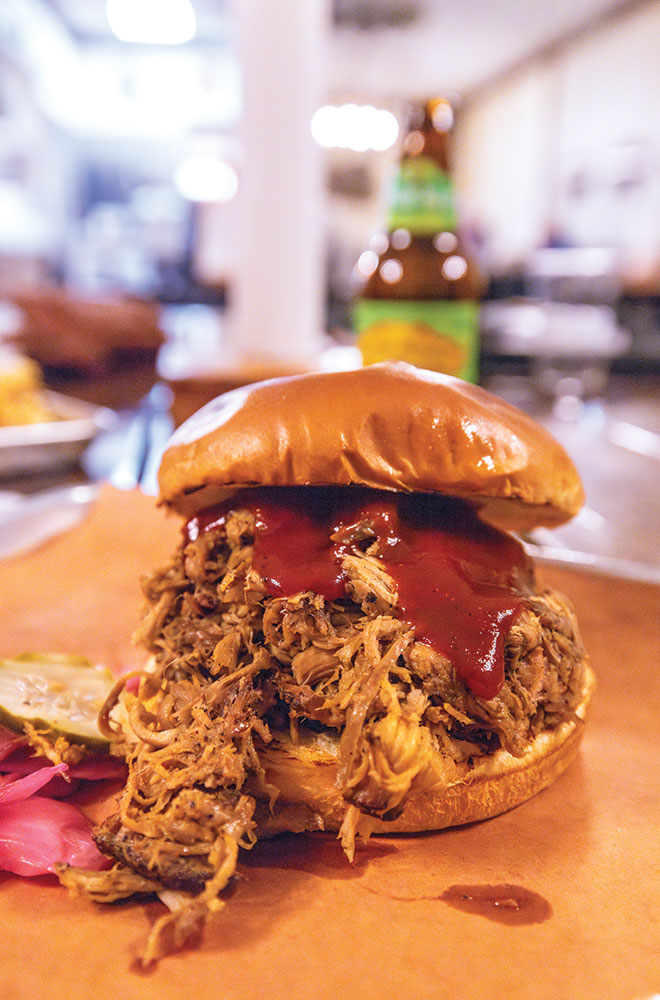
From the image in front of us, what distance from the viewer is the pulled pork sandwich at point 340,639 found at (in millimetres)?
1001

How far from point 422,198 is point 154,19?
8.46 metres

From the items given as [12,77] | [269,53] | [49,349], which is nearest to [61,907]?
[49,349]

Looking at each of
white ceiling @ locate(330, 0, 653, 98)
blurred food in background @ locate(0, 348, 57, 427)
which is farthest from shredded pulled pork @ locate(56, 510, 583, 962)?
white ceiling @ locate(330, 0, 653, 98)

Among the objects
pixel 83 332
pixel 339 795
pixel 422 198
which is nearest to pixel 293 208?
pixel 83 332

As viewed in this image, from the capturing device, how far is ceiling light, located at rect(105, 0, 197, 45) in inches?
349

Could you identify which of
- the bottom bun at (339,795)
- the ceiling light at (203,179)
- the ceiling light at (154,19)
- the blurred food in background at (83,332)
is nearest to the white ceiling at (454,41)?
the ceiling light at (154,19)

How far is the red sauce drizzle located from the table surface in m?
0.24

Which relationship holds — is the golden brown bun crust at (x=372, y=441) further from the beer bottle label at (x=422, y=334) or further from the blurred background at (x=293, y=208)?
the beer bottle label at (x=422, y=334)

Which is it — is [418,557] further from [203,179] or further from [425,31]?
[203,179]

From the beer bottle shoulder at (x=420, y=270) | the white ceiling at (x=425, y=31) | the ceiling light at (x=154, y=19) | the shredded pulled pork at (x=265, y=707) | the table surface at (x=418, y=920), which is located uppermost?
the white ceiling at (x=425, y=31)

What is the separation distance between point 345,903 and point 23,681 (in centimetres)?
66

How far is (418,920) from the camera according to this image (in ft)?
3.21

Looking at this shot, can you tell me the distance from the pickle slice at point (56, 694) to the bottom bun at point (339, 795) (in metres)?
0.30

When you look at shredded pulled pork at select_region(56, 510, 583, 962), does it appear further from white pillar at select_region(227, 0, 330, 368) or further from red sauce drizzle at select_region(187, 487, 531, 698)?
white pillar at select_region(227, 0, 330, 368)
